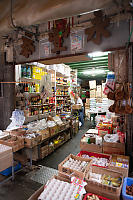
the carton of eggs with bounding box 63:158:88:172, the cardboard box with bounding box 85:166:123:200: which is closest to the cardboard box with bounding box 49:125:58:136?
the carton of eggs with bounding box 63:158:88:172

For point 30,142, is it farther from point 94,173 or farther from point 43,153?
point 94,173

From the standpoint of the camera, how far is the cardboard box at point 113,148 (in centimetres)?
271

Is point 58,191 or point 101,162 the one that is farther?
point 101,162

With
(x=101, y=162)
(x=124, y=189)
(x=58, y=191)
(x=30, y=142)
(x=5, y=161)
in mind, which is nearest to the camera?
(x=58, y=191)

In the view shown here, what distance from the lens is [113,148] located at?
2846 mm

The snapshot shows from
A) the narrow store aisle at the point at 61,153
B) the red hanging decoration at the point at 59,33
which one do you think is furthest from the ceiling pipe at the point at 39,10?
the narrow store aisle at the point at 61,153

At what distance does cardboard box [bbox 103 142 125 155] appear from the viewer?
2.71 metres

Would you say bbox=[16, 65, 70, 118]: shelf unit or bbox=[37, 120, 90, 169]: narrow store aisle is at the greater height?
bbox=[16, 65, 70, 118]: shelf unit

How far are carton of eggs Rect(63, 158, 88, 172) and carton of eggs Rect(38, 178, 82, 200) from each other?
52 cm

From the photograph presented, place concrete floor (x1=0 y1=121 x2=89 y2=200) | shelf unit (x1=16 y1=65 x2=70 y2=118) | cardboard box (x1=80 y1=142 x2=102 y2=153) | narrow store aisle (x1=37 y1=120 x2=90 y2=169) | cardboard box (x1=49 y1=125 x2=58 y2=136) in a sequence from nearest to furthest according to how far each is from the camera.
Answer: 1. concrete floor (x1=0 y1=121 x2=89 y2=200)
2. cardboard box (x1=80 y1=142 x2=102 y2=153)
3. narrow store aisle (x1=37 y1=120 x2=90 y2=169)
4. cardboard box (x1=49 y1=125 x2=58 y2=136)
5. shelf unit (x1=16 y1=65 x2=70 y2=118)

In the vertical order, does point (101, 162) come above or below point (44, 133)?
below

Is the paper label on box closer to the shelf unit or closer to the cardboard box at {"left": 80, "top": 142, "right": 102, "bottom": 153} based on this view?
the cardboard box at {"left": 80, "top": 142, "right": 102, "bottom": 153}

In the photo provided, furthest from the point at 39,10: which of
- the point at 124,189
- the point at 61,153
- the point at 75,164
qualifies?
the point at 61,153

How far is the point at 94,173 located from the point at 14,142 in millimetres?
1914
